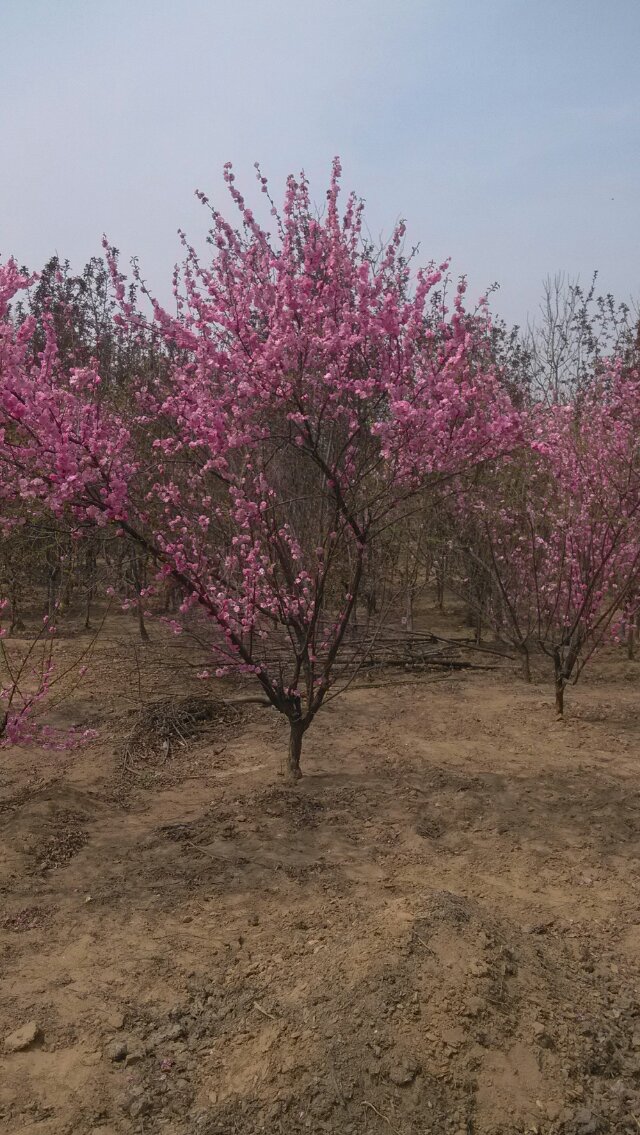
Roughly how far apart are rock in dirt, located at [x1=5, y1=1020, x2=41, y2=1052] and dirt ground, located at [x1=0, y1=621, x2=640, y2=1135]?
0.04 meters

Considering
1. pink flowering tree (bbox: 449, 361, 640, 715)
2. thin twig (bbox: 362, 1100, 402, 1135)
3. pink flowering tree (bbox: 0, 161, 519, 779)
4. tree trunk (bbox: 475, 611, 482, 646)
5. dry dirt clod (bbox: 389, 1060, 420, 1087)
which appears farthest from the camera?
tree trunk (bbox: 475, 611, 482, 646)

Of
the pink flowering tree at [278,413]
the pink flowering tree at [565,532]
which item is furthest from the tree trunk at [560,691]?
the pink flowering tree at [278,413]

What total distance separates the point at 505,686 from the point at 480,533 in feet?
6.37

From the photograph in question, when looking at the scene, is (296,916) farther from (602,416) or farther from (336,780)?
(602,416)

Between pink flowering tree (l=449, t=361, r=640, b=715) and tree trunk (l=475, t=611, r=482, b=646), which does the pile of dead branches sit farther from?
tree trunk (l=475, t=611, r=482, b=646)

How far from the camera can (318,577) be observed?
466 centimetres

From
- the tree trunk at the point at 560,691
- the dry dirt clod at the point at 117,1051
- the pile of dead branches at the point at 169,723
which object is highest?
the tree trunk at the point at 560,691

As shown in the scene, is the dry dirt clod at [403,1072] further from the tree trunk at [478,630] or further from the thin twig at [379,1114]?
the tree trunk at [478,630]

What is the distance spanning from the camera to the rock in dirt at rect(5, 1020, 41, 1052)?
2.69m

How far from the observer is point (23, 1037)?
272cm

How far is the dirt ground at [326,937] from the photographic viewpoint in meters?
2.44

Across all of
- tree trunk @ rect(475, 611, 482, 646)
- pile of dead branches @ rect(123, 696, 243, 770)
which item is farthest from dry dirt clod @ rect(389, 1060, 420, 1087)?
tree trunk @ rect(475, 611, 482, 646)

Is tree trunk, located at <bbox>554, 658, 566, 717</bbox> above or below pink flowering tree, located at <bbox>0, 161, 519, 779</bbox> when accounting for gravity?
below

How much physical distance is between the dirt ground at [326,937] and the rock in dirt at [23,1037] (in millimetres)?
41
